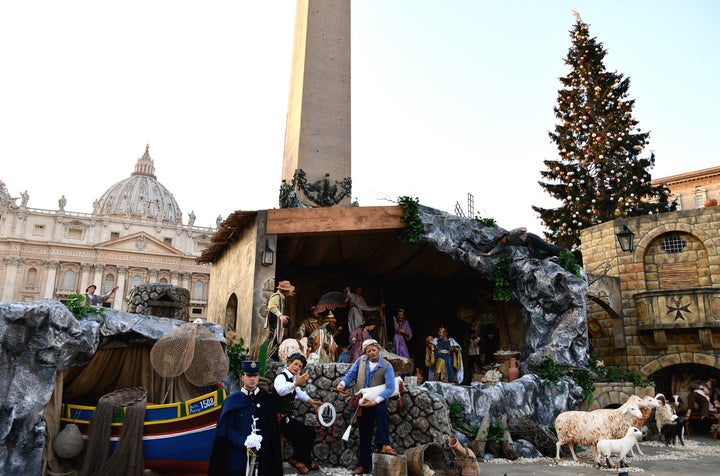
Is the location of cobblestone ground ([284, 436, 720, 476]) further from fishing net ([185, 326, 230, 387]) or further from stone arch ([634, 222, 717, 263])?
stone arch ([634, 222, 717, 263])

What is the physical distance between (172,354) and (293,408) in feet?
5.39

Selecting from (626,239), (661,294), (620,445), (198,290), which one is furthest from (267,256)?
(198,290)

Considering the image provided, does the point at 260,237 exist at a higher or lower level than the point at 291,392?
higher

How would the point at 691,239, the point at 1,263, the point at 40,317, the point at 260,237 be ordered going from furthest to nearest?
the point at 1,263, the point at 691,239, the point at 260,237, the point at 40,317

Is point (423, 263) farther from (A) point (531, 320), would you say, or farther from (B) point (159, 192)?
(B) point (159, 192)

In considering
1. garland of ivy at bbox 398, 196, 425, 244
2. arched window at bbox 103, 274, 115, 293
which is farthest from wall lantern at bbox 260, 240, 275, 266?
arched window at bbox 103, 274, 115, 293

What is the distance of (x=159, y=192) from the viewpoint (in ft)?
322

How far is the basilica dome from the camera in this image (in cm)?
9194

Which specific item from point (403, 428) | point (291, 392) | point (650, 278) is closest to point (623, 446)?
point (403, 428)

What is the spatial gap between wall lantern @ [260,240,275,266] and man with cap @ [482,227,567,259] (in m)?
4.75

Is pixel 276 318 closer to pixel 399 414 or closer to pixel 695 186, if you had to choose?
pixel 399 414

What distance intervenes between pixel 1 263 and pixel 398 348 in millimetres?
69204

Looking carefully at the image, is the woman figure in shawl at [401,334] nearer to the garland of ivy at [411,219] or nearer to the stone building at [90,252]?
the garland of ivy at [411,219]

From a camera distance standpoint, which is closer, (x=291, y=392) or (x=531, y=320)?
(x=291, y=392)
